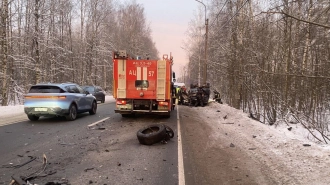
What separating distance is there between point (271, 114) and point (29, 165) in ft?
36.1

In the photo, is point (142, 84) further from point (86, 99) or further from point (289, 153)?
point (289, 153)

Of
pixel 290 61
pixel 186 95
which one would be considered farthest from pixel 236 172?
pixel 186 95

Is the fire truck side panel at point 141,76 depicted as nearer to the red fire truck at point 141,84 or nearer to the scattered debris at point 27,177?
the red fire truck at point 141,84

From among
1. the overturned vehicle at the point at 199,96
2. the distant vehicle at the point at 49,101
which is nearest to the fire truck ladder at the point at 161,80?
the distant vehicle at the point at 49,101

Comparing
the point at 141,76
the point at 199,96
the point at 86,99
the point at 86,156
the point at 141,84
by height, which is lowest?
the point at 86,156

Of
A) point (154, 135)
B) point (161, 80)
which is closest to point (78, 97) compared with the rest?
point (161, 80)

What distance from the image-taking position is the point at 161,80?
39.1 ft

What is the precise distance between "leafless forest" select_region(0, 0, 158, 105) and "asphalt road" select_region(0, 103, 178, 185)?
13.3 metres

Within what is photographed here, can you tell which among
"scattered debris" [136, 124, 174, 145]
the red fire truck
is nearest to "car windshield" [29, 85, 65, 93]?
the red fire truck

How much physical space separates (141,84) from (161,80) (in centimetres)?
93

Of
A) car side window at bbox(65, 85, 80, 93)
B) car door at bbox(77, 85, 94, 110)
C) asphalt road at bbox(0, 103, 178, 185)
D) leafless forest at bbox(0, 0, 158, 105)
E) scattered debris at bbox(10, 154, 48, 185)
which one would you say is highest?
leafless forest at bbox(0, 0, 158, 105)

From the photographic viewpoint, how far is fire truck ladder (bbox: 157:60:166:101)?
1186 centimetres

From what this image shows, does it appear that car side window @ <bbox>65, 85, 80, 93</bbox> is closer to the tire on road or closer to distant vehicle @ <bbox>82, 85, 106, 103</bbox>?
the tire on road

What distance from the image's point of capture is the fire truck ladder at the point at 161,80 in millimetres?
11859
